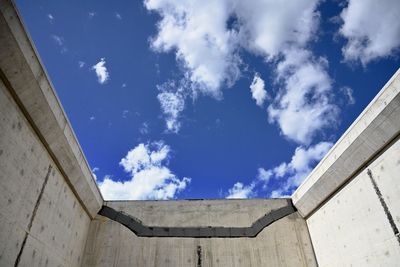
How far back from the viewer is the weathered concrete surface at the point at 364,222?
15.3 ft

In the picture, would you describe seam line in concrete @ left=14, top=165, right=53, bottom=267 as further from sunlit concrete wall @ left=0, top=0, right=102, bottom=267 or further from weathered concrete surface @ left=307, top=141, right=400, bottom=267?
weathered concrete surface @ left=307, top=141, right=400, bottom=267

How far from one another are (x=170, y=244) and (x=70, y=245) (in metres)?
2.22

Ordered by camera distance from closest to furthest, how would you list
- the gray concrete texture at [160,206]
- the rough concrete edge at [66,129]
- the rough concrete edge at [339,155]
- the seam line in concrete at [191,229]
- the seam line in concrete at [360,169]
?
the rough concrete edge at [66,129], the gray concrete texture at [160,206], the rough concrete edge at [339,155], the seam line in concrete at [360,169], the seam line in concrete at [191,229]

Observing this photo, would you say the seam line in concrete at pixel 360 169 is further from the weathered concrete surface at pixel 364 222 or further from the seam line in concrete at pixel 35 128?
the seam line in concrete at pixel 35 128

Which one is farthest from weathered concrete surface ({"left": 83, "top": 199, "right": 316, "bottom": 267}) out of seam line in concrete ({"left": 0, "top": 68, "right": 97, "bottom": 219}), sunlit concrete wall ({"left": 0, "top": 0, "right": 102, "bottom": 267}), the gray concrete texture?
seam line in concrete ({"left": 0, "top": 68, "right": 97, "bottom": 219})

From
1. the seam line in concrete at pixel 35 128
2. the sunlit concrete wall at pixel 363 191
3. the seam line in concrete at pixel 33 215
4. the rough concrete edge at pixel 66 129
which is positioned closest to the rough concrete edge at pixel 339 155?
the sunlit concrete wall at pixel 363 191

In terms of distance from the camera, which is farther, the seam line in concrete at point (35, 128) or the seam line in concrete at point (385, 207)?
the seam line in concrete at point (385, 207)

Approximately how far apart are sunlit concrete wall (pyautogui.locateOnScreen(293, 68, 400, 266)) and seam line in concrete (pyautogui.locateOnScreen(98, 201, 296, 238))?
1270 mm

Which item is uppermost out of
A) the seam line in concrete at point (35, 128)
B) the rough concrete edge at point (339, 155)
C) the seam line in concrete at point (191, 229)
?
the rough concrete edge at point (339, 155)

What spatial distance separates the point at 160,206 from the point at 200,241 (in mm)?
1390

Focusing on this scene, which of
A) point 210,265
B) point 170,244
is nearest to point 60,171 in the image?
point 170,244

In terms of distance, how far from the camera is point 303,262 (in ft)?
22.7

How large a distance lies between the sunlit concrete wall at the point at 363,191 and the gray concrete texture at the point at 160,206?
0.02 metres

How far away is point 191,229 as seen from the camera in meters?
7.41
